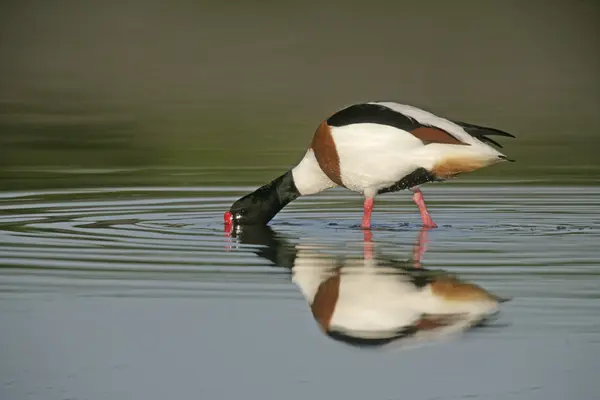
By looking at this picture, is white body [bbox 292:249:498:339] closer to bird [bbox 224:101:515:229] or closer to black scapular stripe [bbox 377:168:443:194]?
bird [bbox 224:101:515:229]

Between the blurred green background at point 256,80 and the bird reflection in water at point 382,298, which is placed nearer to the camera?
the bird reflection in water at point 382,298

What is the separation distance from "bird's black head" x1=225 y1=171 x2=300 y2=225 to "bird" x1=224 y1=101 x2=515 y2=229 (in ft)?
0.06

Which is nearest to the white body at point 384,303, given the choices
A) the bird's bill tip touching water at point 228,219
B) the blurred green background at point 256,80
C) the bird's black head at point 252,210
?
the bird's bill tip touching water at point 228,219

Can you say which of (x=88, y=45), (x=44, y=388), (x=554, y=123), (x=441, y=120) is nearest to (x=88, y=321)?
(x=44, y=388)

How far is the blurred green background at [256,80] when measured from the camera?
17.3 metres

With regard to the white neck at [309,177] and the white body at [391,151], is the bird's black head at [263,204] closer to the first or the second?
the white neck at [309,177]

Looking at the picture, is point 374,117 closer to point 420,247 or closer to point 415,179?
point 415,179

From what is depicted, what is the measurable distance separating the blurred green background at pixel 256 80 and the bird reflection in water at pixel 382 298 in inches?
209

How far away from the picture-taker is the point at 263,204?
12.4 m

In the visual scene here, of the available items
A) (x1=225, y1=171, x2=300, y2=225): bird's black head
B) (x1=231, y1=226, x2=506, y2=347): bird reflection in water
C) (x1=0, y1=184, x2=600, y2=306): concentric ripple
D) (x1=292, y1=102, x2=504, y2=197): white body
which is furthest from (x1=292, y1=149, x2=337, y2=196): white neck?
(x1=231, y1=226, x2=506, y2=347): bird reflection in water

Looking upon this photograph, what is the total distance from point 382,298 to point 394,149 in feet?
10.3

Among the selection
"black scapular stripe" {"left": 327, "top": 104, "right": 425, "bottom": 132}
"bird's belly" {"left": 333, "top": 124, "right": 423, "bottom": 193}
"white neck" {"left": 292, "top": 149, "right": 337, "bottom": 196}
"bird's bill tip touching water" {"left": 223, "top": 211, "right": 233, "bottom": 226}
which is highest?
"black scapular stripe" {"left": 327, "top": 104, "right": 425, "bottom": 132}

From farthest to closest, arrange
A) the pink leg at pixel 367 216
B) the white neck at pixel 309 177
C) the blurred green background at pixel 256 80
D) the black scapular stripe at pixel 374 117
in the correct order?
the blurred green background at pixel 256 80 → the white neck at pixel 309 177 → the pink leg at pixel 367 216 → the black scapular stripe at pixel 374 117

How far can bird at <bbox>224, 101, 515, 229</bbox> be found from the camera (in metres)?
11.2
